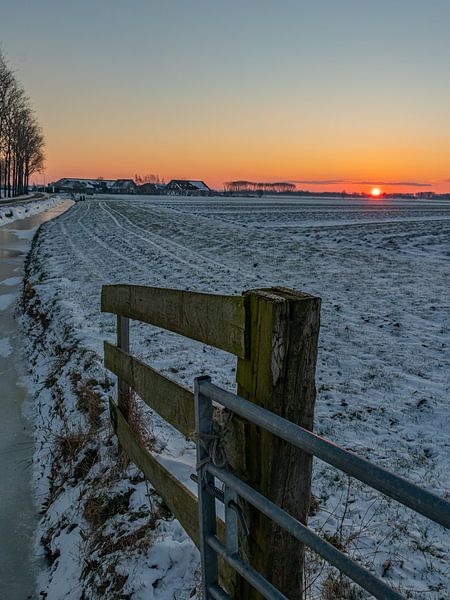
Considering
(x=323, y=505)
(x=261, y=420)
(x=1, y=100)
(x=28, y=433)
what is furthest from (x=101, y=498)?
(x=1, y=100)

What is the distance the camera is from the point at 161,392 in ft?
9.22

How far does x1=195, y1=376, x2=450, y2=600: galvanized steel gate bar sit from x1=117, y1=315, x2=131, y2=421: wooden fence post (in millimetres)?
2078

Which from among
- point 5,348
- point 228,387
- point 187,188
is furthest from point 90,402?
point 187,188

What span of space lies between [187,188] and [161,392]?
135162 mm

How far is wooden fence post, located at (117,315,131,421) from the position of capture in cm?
390

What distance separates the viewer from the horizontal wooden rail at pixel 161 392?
2.42 metres

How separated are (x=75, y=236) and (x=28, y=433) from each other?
1786cm

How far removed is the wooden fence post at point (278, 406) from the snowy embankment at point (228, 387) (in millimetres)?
822

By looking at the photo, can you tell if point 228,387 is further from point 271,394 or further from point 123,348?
point 271,394

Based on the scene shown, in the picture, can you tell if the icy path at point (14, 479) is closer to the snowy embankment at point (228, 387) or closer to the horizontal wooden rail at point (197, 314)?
the snowy embankment at point (228, 387)

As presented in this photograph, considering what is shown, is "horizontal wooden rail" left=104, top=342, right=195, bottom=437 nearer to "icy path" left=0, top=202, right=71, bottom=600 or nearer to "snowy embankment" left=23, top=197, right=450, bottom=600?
"snowy embankment" left=23, top=197, right=450, bottom=600

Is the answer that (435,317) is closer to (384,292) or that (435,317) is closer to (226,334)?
(384,292)

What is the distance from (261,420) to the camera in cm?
158

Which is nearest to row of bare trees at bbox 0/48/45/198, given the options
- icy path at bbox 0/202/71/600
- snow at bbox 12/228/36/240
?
snow at bbox 12/228/36/240
